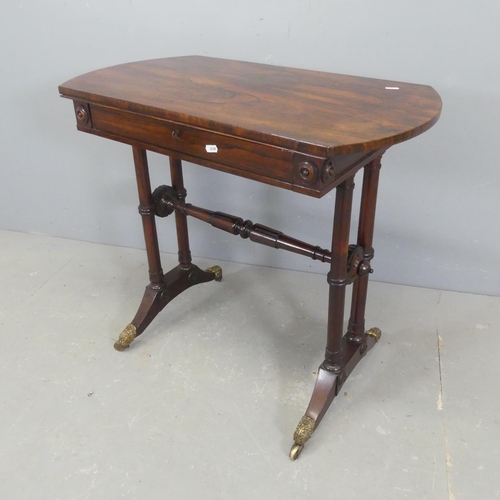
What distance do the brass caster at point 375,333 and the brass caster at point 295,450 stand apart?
0.63 meters

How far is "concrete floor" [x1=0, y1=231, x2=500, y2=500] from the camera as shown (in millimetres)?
1724

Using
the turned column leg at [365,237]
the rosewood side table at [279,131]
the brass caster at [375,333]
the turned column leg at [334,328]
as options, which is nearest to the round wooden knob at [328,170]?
the rosewood side table at [279,131]

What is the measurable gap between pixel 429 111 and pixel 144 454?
1.38m

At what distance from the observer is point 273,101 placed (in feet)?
5.36

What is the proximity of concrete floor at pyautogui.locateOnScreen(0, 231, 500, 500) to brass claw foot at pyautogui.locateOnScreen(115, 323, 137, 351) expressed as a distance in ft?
0.10

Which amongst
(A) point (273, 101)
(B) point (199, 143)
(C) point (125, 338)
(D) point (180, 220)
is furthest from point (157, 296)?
(A) point (273, 101)

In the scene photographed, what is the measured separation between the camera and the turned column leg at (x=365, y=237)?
1843 mm

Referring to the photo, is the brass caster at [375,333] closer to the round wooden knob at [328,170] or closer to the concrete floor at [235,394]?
the concrete floor at [235,394]

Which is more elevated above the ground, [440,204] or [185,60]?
[185,60]

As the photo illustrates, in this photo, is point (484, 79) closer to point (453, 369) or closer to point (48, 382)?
point (453, 369)

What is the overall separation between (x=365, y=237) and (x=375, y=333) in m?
0.51

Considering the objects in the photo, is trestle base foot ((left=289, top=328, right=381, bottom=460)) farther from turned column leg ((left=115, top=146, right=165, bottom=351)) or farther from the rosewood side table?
turned column leg ((left=115, top=146, right=165, bottom=351))

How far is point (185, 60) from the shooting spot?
212 cm

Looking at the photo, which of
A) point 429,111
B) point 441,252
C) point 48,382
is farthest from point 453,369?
point 48,382
